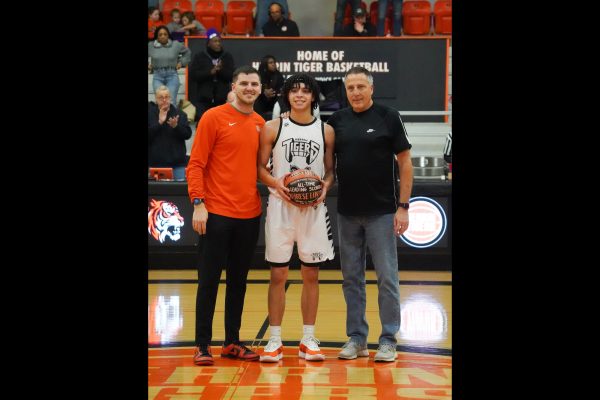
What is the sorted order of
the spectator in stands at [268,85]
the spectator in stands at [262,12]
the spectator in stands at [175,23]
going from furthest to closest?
the spectator in stands at [175,23], the spectator in stands at [262,12], the spectator in stands at [268,85]

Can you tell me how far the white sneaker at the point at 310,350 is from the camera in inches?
221

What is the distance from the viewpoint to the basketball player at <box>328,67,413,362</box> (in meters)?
5.68

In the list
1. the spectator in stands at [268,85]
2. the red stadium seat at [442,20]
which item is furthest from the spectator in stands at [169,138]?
the red stadium seat at [442,20]

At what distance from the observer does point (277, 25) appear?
14.6 meters

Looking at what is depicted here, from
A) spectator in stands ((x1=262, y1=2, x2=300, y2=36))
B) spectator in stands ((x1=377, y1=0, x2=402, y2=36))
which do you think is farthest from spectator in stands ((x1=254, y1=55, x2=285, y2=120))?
spectator in stands ((x1=377, y1=0, x2=402, y2=36))

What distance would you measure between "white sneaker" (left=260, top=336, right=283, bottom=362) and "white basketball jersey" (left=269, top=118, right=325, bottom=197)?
3.37 ft

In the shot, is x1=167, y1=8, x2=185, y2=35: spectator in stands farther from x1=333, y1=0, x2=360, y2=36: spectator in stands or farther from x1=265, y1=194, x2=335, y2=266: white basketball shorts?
x1=265, y1=194, x2=335, y2=266: white basketball shorts

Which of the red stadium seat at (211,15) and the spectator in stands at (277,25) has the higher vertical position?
the red stadium seat at (211,15)

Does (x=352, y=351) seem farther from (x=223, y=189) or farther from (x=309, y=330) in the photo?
(x=223, y=189)

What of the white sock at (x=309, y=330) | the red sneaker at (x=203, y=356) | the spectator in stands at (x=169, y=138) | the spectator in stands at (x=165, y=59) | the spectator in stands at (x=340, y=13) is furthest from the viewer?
the spectator in stands at (x=340, y=13)

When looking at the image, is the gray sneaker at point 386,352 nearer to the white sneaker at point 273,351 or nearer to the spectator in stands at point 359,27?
the white sneaker at point 273,351

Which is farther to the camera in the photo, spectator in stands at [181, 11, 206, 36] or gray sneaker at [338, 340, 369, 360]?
spectator in stands at [181, 11, 206, 36]

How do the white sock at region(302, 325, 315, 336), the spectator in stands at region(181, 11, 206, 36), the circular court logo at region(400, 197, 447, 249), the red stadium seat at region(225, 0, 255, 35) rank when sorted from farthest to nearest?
the red stadium seat at region(225, 0, 255, 35) < the spectator in stands at region(181, 11, 206, 36) < the circular court logo at region(400, 197, 447, 249) < the white sock at region(302, 325, 315, 336)
